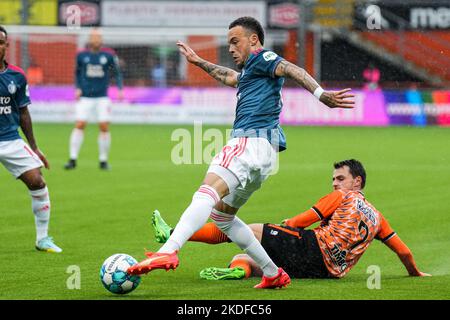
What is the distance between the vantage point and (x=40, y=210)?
939 centimetres

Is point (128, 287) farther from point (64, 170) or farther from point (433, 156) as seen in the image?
point (433, 156)

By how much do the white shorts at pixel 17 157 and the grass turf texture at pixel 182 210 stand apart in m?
0.81

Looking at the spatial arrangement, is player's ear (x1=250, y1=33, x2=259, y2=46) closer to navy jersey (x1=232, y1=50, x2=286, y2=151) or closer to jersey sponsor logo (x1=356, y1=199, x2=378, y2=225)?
navy jersey (x1=232, y1=50, x2=286, y2=151)

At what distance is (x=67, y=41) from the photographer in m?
33.2

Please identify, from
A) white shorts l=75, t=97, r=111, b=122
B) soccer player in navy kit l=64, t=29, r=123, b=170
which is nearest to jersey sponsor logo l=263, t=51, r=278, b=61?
white shorts l=75, t=97, r=111, b=122

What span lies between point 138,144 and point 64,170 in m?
5.99

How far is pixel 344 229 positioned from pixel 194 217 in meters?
1.45

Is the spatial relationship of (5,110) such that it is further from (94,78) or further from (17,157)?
(94,78)

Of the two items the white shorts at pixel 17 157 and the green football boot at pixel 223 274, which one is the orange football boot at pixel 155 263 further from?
the white shorts at pixel 17 157

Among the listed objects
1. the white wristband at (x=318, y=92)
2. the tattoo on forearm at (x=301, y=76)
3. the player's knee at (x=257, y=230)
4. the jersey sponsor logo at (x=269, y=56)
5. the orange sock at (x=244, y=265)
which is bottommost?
the orange sock at (x=244, y=265)

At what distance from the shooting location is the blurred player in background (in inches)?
299

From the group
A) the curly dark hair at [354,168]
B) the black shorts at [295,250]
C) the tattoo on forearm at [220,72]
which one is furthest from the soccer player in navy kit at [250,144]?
the curly dark hair at [354,168]

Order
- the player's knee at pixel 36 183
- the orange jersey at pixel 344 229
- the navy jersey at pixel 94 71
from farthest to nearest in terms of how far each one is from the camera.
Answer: the navy jersey at pixel 94 71 < the player's knee at pixel 36 183 < the orange jersey at pixel 344 229

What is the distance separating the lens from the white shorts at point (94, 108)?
18438 mm
